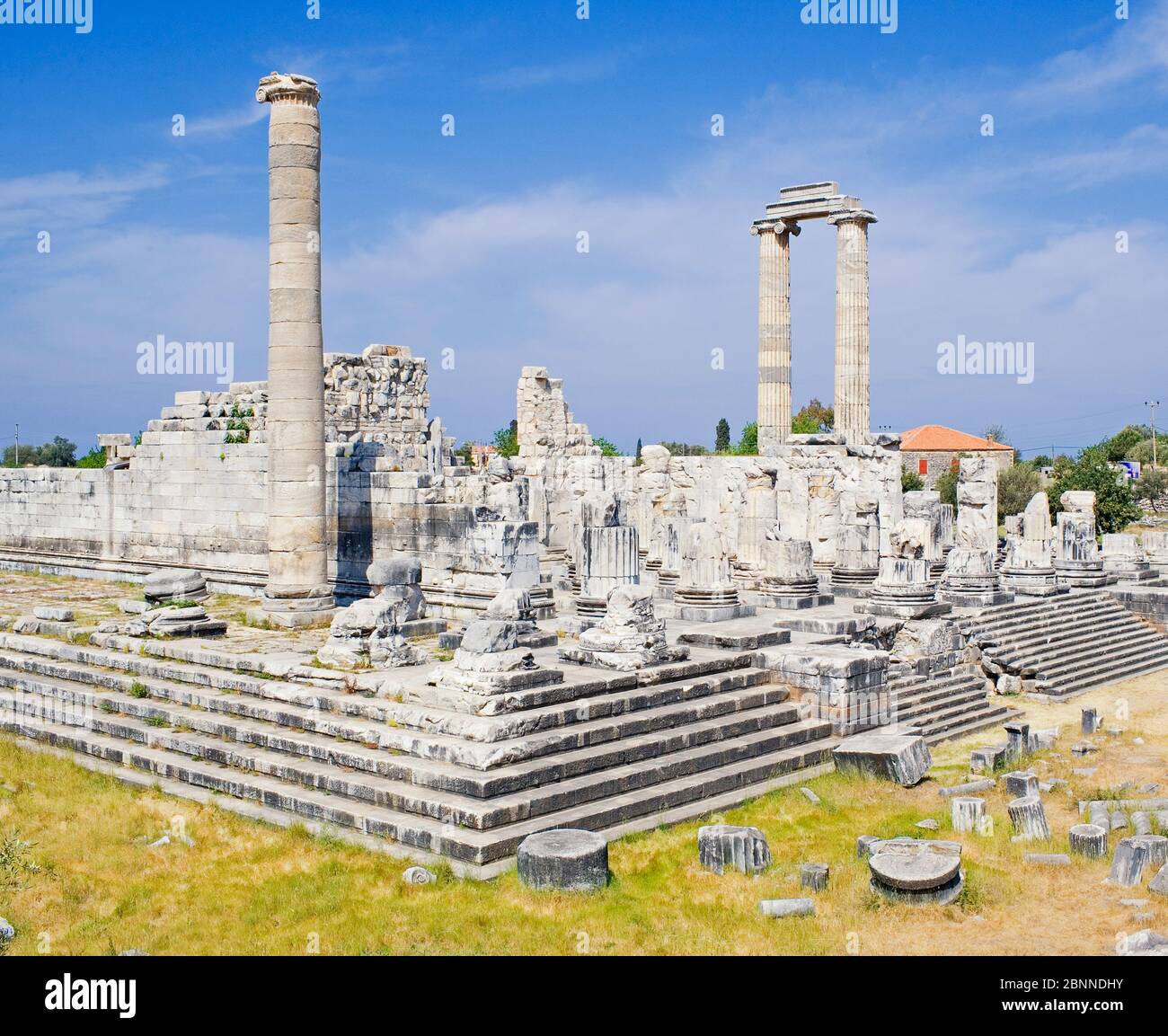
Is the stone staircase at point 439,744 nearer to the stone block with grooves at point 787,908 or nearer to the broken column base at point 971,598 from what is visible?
the stone block with grooves at point 787,908

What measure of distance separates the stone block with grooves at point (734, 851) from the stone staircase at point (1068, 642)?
835 centimetres

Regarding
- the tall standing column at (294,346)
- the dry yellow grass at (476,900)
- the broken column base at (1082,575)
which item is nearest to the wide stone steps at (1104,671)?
the broken column base at (1082,575)

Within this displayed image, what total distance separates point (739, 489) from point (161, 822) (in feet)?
44.8

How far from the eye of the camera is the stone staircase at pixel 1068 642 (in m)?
15.6

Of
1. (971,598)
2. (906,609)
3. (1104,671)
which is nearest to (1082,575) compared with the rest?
(1104,671)

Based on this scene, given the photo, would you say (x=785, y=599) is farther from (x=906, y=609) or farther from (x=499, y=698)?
(x=499, y=698)

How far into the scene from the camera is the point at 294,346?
14.4m

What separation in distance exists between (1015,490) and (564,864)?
38018 millimetres

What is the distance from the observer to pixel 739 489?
68.5ft

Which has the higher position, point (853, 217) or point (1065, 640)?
point (853, 217)

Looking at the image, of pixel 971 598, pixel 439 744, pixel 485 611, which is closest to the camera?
pixel 439 744

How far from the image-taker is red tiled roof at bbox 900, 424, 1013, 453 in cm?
6090

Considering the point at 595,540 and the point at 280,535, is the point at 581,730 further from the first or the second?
the point at 280,535
